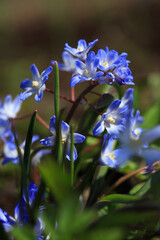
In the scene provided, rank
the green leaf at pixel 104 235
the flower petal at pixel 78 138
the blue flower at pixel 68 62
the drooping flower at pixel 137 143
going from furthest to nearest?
the blue flower at pixel 68 62 → the flower petal at pixel 78 138 → the drooping flower at pixel 137 143 → the green leaf at pixel 104 235

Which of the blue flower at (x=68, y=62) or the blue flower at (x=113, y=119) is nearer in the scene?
the blue flower at (x=113, y=119)

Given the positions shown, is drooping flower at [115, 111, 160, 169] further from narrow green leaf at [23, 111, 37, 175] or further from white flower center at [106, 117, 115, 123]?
Answer: narrow green leaf at [23, 111, 37, 175]

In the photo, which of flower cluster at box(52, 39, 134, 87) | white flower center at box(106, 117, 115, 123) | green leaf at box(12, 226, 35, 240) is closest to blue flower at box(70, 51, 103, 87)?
flower cluster at box(52, 39, 134, 87)

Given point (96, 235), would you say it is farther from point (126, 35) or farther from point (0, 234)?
point (126, 35)

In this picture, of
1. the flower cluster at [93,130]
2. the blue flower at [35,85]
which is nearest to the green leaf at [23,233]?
the flower cluster at [93,130]

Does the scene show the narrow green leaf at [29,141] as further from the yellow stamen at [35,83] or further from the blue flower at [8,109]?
the blue flower at [8,109]

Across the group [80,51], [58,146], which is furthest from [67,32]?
[58,146]
